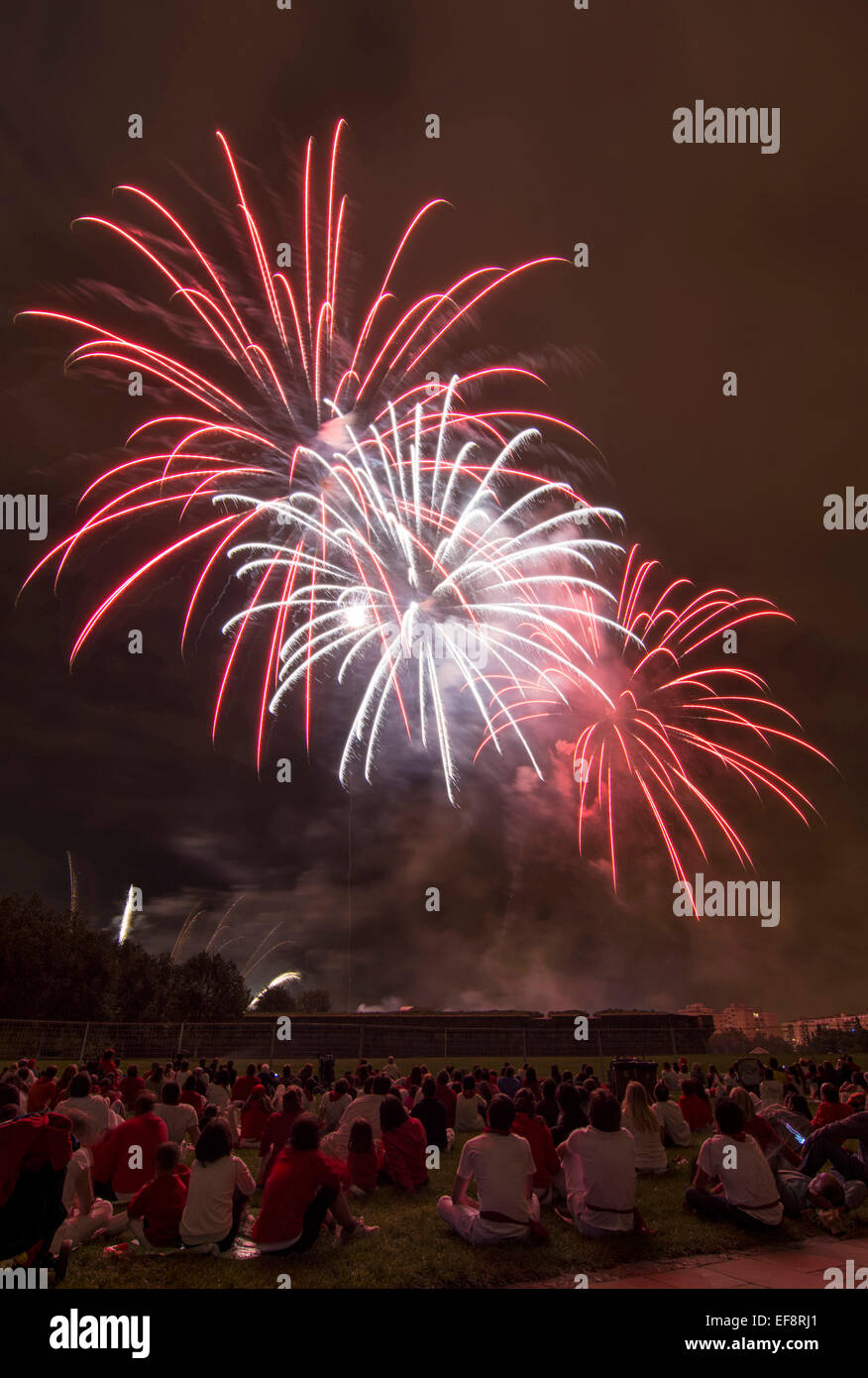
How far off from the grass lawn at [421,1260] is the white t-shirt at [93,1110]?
9.40 feet

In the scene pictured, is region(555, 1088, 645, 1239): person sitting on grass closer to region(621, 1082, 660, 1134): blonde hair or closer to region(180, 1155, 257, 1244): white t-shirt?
region(621, 1082, 660, 1134): blonde hair

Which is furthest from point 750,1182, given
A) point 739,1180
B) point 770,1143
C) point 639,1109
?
point 639,1109

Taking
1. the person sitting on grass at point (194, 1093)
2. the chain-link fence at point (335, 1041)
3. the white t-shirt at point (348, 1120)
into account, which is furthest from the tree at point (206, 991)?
the white t-shirt at point (348, 1120)

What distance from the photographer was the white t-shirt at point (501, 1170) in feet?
27.0

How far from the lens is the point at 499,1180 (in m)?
8.23

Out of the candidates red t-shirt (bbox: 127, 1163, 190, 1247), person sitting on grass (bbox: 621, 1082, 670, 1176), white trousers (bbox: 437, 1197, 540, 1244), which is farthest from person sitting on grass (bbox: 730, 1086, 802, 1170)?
red t-shirt (bbox: 127, 1163, 190, 1247)

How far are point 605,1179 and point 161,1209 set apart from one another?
4.56 metres

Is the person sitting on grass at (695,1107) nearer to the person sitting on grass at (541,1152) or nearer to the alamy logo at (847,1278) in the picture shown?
the person sitting on grass at (541,1152)
